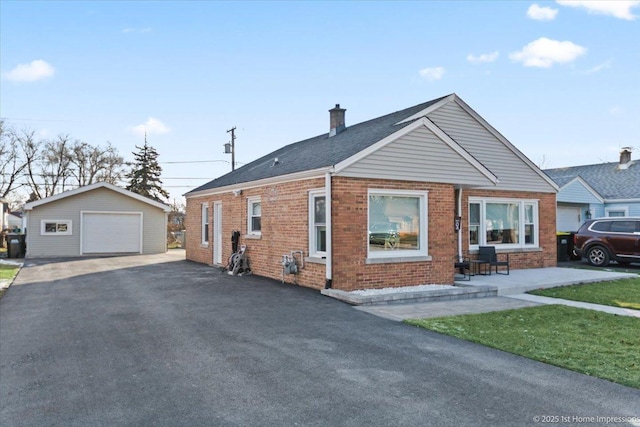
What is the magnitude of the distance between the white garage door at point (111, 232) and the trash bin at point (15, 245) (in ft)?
8.70

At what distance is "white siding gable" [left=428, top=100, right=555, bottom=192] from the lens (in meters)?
14.2

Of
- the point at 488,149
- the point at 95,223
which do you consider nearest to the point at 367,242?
the point at 488,149

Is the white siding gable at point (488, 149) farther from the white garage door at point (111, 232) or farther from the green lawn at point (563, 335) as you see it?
the white garage door at point (111, 232)

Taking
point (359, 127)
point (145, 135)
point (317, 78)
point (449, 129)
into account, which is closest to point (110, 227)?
point (317, 78)

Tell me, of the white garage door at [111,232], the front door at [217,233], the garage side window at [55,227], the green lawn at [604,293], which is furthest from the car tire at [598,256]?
the garage side window at [55,227]

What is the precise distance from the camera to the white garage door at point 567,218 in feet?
74.0

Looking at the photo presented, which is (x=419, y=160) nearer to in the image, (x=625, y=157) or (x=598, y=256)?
(x=598, y=256)

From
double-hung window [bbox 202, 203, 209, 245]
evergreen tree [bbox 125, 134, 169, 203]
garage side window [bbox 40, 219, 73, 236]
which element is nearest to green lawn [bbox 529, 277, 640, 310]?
double-hung window [bbox 202, 203, 209, 245]

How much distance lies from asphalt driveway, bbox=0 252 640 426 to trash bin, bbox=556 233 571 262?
14326 millimetres

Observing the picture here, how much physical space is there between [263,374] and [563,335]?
4526 mm

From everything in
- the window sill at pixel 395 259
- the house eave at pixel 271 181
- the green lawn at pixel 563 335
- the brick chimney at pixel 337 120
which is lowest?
the green lawn at pixel 563 335

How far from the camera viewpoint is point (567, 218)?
22891 millimetres

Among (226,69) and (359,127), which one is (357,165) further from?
(226,69)

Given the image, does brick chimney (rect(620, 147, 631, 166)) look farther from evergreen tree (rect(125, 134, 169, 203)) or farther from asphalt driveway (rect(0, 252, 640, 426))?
evergreen tree (rect(125, 134, 169, 203))
